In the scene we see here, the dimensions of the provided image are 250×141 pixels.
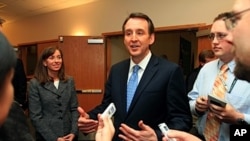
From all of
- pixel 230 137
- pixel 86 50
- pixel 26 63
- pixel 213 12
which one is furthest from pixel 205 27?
pixel 26 63

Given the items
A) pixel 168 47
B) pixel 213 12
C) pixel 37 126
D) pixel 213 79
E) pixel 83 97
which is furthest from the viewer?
pixel 168 47

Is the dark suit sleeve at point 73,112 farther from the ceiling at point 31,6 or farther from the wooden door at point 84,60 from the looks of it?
the ceiling at point 31,6

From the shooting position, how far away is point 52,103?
111 inches

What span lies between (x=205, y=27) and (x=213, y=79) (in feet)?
7.63

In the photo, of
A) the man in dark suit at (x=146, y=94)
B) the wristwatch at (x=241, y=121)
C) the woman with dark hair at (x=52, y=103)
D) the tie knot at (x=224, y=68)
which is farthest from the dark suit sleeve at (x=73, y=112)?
the wristwatch at (x=241, y=121)

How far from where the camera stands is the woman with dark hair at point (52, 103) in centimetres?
283

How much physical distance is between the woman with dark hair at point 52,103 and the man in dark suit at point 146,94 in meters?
1.03

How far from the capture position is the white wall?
4.17m

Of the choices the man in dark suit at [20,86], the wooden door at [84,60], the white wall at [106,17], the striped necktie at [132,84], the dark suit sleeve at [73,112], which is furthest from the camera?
the wooden door at [84,60]

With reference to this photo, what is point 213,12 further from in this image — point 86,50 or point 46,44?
point 46,44

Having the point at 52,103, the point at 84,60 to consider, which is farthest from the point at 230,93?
the point at 84,60

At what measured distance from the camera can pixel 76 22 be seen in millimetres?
6082

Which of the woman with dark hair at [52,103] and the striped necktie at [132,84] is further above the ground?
the striped necktie at [132,84]

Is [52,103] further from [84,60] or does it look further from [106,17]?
[106,17]
